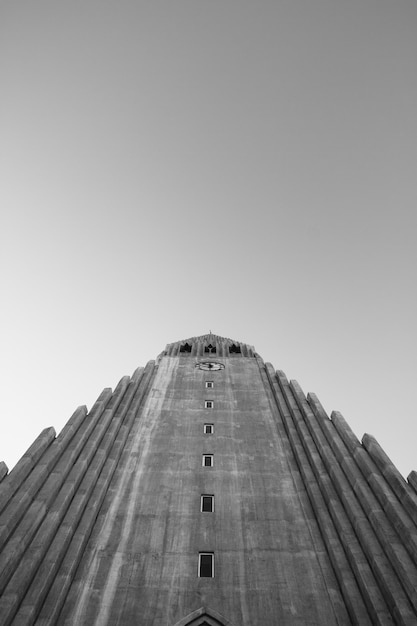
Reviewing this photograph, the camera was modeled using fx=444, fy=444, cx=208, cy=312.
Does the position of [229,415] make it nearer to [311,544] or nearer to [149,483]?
[149,483]

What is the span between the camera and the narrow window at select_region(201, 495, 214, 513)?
25.1 metres

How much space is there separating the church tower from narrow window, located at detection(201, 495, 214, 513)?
3.2 inches

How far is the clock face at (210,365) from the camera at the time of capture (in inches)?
1798

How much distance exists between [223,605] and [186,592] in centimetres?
175

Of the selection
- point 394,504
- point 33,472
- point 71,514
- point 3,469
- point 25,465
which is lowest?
point 394,504

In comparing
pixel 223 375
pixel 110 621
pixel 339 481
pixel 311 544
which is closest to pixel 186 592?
pixel 110 621

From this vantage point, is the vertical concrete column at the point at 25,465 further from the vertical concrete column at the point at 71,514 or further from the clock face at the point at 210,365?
the clock face at the point at 210,365

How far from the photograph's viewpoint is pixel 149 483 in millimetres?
27172

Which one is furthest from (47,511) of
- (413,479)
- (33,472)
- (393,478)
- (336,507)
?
(413,479)

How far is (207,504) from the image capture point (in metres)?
25.6

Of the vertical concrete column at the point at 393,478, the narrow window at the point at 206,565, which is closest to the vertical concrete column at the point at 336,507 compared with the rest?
the vertical concrete column at the point at 393,478

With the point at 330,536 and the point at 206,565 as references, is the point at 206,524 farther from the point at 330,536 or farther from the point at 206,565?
the point at 330,536

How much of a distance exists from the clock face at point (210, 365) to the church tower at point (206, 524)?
36.0ft

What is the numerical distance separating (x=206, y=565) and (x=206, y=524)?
2.57 metres
